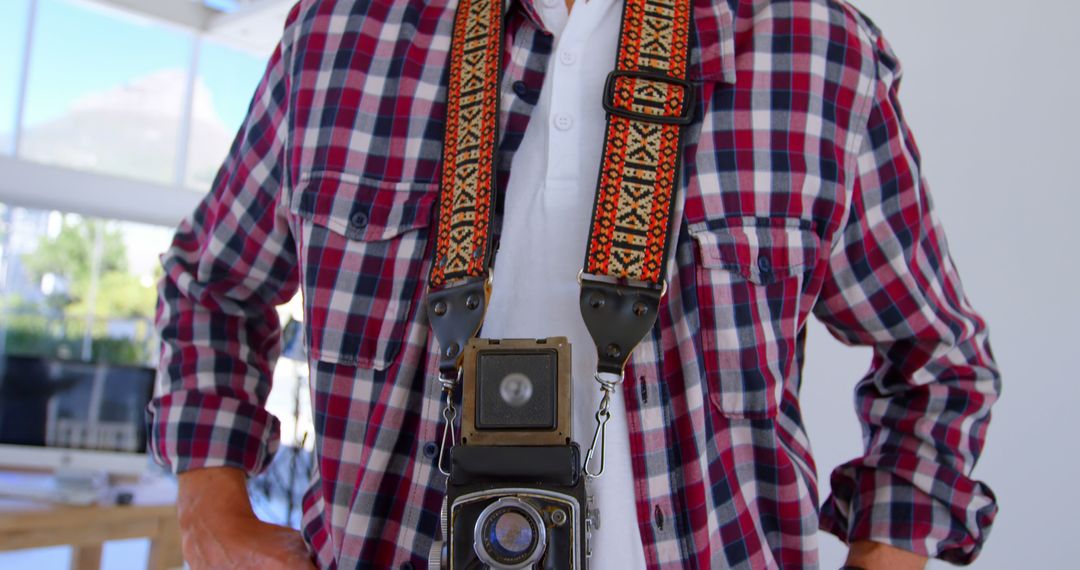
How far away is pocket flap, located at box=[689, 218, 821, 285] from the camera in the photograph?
33.4 inches

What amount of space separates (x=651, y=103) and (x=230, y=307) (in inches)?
20.2

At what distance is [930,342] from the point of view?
0.97 meters

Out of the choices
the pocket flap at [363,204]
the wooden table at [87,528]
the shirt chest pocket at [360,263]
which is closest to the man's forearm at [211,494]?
the shirt chest pocket at [360,263]

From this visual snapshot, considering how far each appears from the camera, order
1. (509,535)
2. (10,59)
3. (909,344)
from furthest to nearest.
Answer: (10,59), (909,344), (509,535)

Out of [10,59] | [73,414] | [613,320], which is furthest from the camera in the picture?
[10,59]

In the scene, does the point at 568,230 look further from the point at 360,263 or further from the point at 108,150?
the point at 108,150

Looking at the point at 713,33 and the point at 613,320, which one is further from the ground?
the point at 713,33

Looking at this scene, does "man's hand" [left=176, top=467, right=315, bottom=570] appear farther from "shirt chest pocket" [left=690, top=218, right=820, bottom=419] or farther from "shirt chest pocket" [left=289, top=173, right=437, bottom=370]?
"shirt chest pocket" [left=690, top=218, right=820, bottom=419]

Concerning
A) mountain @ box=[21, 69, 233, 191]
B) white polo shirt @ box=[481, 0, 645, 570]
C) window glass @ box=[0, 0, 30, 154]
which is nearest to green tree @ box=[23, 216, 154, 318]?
mountain @ box=[21, 69, 233, 191]

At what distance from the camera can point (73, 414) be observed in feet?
11.0

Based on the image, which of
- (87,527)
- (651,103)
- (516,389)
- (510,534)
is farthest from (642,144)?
(87,527)

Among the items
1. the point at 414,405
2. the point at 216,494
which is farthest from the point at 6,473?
the point at 414,405

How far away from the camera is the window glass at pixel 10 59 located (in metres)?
7.07

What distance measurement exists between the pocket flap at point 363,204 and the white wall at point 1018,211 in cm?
161
